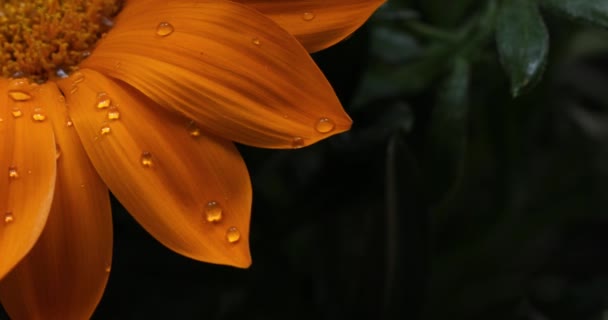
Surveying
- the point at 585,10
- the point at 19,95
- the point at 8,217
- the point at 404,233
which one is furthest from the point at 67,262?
the point at 585,10

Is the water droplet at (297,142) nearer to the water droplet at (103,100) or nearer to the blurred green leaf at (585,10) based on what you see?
the water droplet at (103,100)

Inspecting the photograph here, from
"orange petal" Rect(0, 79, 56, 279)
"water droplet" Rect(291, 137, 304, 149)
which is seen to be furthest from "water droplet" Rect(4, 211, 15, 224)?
"water droplet" Rect(291, 137, 304, 149)

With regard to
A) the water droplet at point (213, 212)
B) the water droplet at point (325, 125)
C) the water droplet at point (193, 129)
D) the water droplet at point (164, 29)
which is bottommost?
the water droplet at point (213, 212)

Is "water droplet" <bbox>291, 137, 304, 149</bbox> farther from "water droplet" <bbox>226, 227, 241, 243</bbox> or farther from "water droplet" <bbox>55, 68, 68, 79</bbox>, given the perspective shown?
"water droplet" <bbox>55, 68, 68, 79</bbox>

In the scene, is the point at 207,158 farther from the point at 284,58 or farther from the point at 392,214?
the point at 392,214

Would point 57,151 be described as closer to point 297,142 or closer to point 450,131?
point 297,142

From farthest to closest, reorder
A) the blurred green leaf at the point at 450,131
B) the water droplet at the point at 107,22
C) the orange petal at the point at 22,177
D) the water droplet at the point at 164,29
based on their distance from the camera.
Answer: the blurred green leaf at the point at 450,131 < the water droplet at the point at 107,22 < the water droplet at the point at 164,29 < the orange petal at the point at 22,177

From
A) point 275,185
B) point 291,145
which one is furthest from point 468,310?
point 291,145

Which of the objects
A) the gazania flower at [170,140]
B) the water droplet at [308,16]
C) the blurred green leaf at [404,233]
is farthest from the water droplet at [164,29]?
the blurred green leaf at [404,233]
